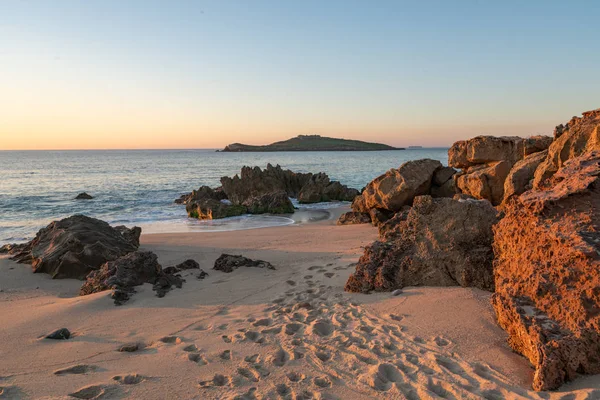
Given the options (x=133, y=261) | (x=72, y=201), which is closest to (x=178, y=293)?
(x=133, y=261)

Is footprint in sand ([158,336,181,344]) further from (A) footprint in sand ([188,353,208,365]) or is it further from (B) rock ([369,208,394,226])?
(B) rock ([369,208,394,226])

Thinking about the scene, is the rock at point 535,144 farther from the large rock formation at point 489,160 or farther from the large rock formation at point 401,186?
the large rock formation at point 401,186

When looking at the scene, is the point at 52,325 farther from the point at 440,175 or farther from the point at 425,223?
the point at 440,175

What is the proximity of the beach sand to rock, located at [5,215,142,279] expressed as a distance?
37.7 inches

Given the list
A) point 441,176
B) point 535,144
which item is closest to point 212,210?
point 441,176

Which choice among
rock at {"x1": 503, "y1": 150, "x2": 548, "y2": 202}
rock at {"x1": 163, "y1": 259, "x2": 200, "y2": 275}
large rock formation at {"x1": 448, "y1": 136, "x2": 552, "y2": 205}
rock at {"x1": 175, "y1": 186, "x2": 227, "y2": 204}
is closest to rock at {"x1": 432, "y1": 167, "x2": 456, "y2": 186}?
large rock formation at {"x1": 448, "y1": 136, "x2": 552, "y2": 205}

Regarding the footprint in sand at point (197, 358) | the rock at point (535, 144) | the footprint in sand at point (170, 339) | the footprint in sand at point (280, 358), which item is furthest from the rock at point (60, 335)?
the rock at point (535, 144)

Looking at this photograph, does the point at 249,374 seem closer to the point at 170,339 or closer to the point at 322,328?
the point at 322,328

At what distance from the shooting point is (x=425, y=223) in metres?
5.65

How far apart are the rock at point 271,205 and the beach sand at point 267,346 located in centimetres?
1323

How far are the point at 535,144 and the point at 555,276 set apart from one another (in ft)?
26.2

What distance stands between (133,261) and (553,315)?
227 inches

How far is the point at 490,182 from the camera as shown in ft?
35.9

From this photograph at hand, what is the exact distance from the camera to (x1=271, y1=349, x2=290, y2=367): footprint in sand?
3647 millimetres
